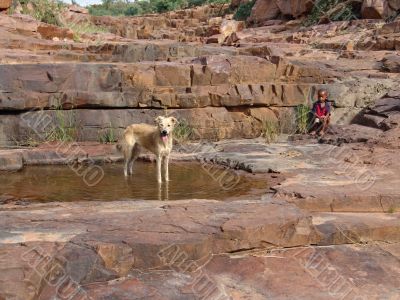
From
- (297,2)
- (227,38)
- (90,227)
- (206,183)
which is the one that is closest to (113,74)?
(206,183)

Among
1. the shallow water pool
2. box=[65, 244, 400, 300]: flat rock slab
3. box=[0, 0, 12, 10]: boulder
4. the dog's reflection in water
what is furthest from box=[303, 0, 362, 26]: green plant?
box=[65, 244, 400, 300]: flat rock slab

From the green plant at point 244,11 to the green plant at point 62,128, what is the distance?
24509 mm

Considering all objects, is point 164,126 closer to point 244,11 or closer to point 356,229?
point 356,229

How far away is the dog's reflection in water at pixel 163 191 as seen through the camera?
643 centimetres

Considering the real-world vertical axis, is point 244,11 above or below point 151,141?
above

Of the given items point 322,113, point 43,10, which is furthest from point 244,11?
point 322,113

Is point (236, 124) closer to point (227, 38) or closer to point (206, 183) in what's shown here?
point (206, 183)

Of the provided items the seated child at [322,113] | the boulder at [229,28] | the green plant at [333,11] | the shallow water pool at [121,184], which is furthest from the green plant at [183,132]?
the boulder at [229,28]

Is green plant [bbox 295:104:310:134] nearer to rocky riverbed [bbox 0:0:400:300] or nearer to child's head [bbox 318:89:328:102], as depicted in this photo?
rocky riverbed [bbox 0:0:400:300]

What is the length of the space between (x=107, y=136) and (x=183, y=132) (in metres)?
1.65

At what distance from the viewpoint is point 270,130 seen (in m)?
11.0

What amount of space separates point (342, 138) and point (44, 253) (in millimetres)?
7391

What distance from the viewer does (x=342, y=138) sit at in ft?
31.8

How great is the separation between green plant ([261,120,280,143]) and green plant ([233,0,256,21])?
23.0 metres
